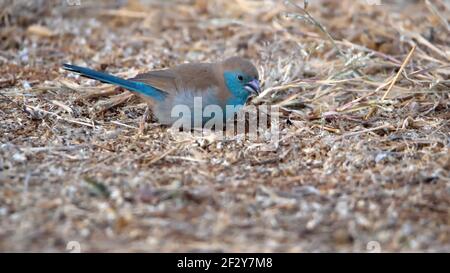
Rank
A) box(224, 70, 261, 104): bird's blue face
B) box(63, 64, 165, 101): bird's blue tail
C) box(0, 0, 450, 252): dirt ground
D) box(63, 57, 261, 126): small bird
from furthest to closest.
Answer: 1. box(224, 70, 261, 104): bird's blue face
2. box(63, 57, 261, 126): small bird
3. box(63, 64, 165, 101): bird's blue tail
4. box(0, 0, 450, 252): dirt ground

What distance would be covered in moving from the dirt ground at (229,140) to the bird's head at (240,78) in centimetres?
26

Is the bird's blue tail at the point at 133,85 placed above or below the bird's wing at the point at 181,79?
below

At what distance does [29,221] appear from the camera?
314 cm

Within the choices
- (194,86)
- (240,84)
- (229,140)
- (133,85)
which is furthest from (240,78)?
(133,85)

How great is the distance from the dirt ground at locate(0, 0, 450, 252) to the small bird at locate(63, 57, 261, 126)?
190mm

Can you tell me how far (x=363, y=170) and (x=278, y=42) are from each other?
2.10m

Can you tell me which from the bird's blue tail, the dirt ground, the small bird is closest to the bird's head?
the small bird

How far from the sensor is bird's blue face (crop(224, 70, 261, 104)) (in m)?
4.80

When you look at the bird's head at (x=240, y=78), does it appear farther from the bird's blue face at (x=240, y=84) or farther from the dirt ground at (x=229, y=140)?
the dirt ground at (x=229, y=140)

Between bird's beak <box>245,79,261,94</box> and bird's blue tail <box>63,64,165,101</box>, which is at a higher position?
bird's beak <box>245,79,261,94</box>

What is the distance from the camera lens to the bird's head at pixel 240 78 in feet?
15.8

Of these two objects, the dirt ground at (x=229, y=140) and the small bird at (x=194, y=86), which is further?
the small bird at (x=194, y=86)

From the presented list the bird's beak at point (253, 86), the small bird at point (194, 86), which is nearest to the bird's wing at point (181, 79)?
the small bird at point (194, 86)

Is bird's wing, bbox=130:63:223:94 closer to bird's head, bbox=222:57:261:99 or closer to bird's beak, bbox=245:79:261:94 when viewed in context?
bird's head, bbox=222:57:261:99
